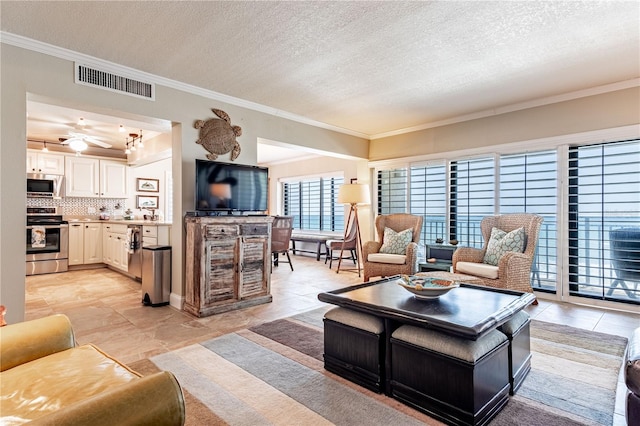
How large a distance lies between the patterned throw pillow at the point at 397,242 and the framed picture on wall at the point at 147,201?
5.49 meters

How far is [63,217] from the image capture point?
656 cm

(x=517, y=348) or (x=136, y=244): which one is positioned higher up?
(x=136, y=244)

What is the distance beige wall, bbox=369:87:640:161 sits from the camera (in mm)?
3719

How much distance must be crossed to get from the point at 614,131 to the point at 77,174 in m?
8.64

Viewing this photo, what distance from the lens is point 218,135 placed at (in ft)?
13.0

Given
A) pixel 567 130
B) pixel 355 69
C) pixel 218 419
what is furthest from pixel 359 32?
pixel 567 130

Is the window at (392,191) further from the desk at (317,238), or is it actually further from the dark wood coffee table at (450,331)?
the dark wood coffee table at (450,331)

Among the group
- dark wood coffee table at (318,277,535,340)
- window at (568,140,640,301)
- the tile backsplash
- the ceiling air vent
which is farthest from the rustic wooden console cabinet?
the tile backsplash

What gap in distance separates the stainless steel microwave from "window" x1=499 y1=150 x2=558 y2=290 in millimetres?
7806

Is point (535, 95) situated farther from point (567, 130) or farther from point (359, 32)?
point (359, 32)

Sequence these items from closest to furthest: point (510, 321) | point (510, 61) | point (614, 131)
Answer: point (510, 321), point (510, 61), point (614, 131)

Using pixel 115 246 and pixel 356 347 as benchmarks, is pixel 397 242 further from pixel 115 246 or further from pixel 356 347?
pixel 115 246

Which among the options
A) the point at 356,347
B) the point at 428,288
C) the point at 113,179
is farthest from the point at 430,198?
the point at 113,179

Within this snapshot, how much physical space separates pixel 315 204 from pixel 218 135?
15.5 feet
